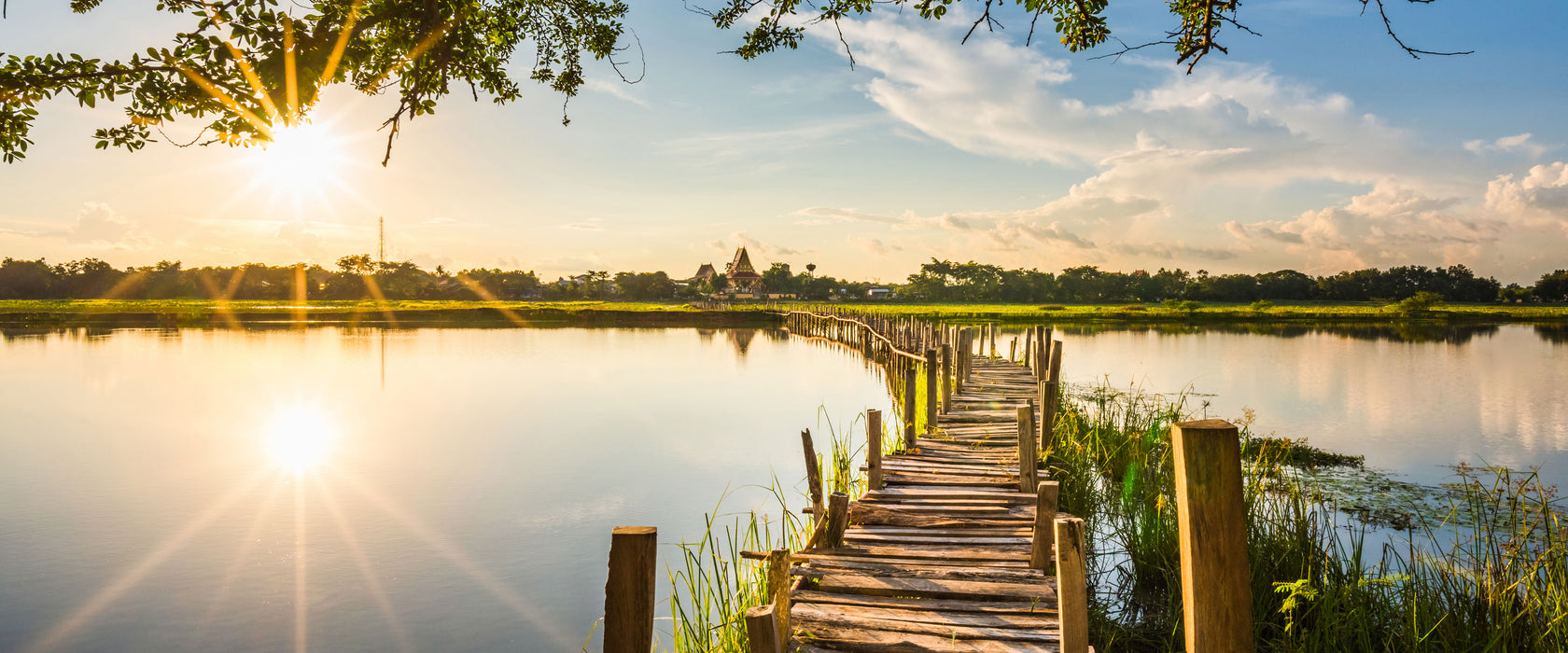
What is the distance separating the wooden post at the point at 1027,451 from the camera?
6547mm

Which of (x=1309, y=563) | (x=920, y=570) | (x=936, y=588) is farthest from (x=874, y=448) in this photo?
(x=1309, y=563)

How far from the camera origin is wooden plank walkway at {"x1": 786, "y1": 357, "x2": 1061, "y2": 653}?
14.3 ft

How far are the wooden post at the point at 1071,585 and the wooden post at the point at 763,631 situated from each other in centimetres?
114

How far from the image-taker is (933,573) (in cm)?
526

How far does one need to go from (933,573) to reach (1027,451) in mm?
2119

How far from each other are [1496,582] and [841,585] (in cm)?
385

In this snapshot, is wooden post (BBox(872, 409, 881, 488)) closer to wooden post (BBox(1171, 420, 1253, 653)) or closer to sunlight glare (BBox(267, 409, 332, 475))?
wooden post (BBox(1171, 420, 1253, 653))

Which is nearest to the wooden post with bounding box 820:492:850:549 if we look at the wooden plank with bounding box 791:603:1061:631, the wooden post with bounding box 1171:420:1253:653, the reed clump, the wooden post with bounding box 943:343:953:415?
the wooden plank with bounding box 791:603:1061:631

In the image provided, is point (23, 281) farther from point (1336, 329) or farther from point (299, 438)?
point (1336, 329)

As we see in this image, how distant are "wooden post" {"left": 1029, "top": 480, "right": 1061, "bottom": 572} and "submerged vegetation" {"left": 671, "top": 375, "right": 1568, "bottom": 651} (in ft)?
2.20

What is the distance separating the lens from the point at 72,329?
47.9 metres

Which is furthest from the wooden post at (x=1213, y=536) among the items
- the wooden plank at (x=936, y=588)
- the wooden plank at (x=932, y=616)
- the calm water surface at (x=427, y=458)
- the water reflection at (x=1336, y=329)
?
the water reflection at (x=1336, y=329)

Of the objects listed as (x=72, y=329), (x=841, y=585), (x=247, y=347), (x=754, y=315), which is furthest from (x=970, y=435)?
(x=72, y=329)

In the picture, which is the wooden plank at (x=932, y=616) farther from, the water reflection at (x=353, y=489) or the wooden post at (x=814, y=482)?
the water reflection at (x=353, y=489)
